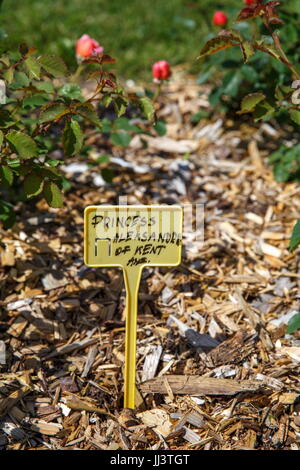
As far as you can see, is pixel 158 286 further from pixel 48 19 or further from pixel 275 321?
pixel 48 19

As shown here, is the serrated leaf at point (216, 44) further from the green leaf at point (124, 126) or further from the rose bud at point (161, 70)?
the green leaf at point (124, 126)

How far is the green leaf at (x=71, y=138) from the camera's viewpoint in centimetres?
186

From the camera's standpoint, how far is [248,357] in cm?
211

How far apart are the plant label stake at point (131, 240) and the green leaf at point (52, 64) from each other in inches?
17.5

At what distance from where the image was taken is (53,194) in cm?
188

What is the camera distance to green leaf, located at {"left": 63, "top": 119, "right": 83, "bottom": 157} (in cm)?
186

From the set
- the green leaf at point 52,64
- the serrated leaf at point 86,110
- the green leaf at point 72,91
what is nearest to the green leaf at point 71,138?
the serrated leaf at point 86,110

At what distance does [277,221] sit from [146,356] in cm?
97

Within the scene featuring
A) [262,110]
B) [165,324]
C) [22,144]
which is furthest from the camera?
[165,324]

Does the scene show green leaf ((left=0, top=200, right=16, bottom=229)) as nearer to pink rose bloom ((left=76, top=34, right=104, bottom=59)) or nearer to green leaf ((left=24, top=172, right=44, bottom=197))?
green leaf ((left=24, top=172, right=44, bottom=197))

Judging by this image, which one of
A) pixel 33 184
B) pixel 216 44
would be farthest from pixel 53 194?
pixel 216 44

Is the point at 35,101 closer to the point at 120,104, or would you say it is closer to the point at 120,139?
the point at 120,104

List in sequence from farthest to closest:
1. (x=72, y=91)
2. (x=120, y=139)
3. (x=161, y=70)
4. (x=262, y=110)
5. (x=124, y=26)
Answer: (x=124, y=26), (x=120, y=139), (x=161, y=70), (x=72, y=91), (x=262, y=110)

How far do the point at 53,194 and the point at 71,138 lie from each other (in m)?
0.17
